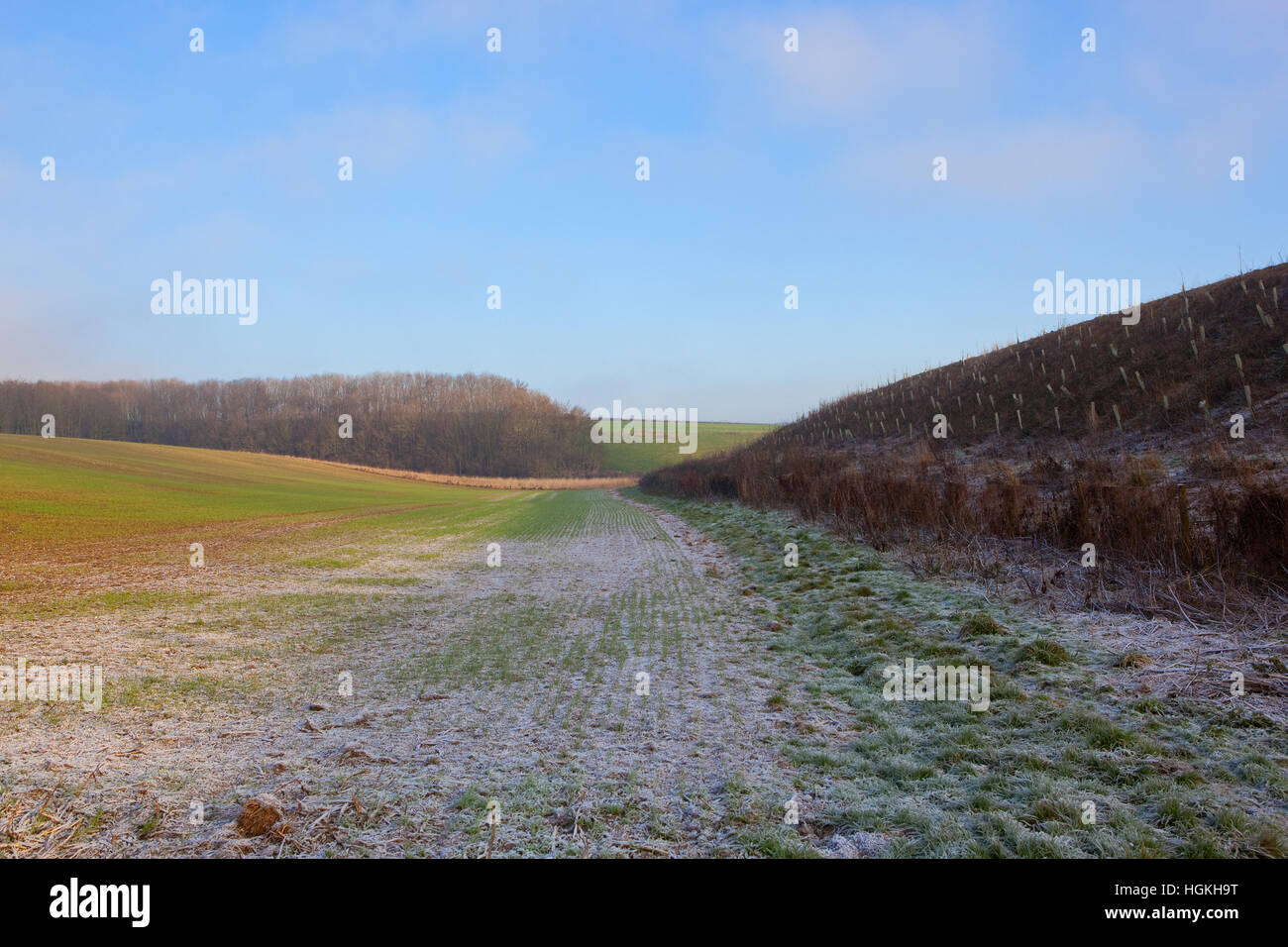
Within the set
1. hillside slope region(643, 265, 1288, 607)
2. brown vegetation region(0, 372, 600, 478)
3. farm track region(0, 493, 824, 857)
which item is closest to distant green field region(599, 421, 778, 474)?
brown vegetation region(0, 372, 600, 478)

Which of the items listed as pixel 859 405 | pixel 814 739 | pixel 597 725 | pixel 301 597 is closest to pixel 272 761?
pixel 597 725

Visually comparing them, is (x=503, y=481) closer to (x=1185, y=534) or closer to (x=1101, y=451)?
(x=1101, y=451)

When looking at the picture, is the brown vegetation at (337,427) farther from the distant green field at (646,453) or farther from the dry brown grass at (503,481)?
the dry brown grass at (503,481)

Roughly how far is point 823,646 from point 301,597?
8.54 m

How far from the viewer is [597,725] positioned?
5512mm

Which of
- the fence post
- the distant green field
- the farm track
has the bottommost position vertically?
the farm track

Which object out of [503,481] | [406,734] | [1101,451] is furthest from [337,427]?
[406,734]

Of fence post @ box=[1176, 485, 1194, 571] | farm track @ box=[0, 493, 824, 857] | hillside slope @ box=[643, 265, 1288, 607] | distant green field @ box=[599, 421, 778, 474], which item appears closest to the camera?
farm track @ box=[0, 493, 824, 857]

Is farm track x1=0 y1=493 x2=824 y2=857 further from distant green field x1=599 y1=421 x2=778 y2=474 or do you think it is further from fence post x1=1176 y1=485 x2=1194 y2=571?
distant green field x1=599 y1=421 x2=778 y2=474

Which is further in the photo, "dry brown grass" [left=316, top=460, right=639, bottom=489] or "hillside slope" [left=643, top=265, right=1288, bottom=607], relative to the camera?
"dry brown grass" [left=316, top=460, right=639, bottom=489]
